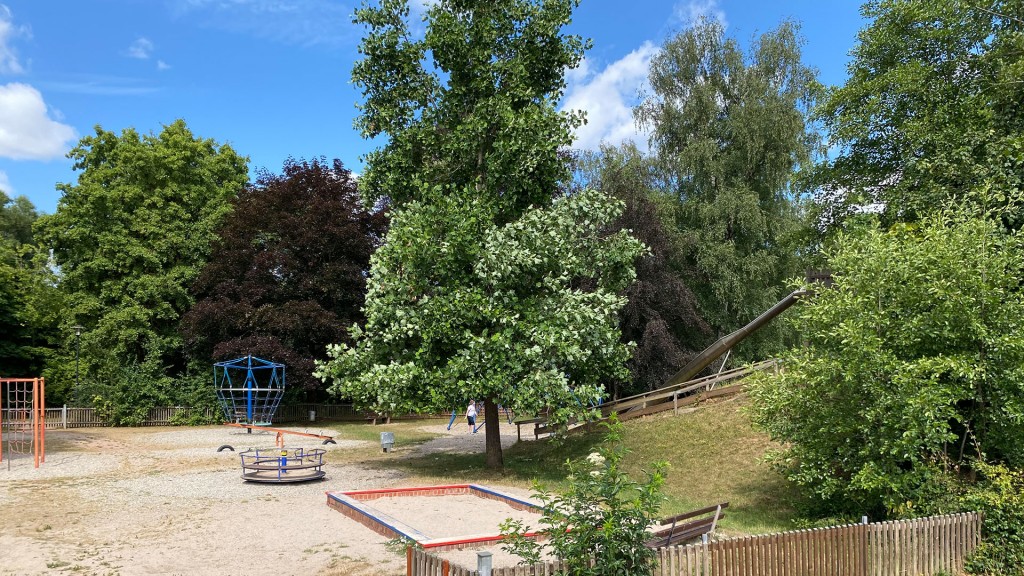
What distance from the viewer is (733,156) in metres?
33.8

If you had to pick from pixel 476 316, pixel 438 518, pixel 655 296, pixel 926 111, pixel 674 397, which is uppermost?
pixel 926 111

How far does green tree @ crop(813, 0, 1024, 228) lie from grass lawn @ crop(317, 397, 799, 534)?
6.76m

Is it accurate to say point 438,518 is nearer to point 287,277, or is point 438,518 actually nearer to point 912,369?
point 912,369

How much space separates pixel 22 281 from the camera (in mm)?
45312

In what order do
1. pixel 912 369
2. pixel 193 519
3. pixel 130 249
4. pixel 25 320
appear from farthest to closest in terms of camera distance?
pixel 25 320 < pixel 130 249 < pixel 193 519 < pixel 912 369

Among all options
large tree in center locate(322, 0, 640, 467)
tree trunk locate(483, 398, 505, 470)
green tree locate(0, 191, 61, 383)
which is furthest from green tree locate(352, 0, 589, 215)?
green tree locate(0, 191, 61, 383)

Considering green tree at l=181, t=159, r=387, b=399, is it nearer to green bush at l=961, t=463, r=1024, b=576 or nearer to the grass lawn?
the grass lawn

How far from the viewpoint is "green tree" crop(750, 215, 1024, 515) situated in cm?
1090

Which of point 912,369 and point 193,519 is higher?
point 912,369

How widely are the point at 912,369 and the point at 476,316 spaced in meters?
9.60

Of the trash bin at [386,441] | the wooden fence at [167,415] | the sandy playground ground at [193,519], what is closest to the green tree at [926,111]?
the sandy playground ground at [193,519]

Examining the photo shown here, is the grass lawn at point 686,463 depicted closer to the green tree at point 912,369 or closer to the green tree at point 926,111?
the green tree at point 912,369

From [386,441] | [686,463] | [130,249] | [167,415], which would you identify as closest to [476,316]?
[686,463]

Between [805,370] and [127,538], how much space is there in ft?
39.1
